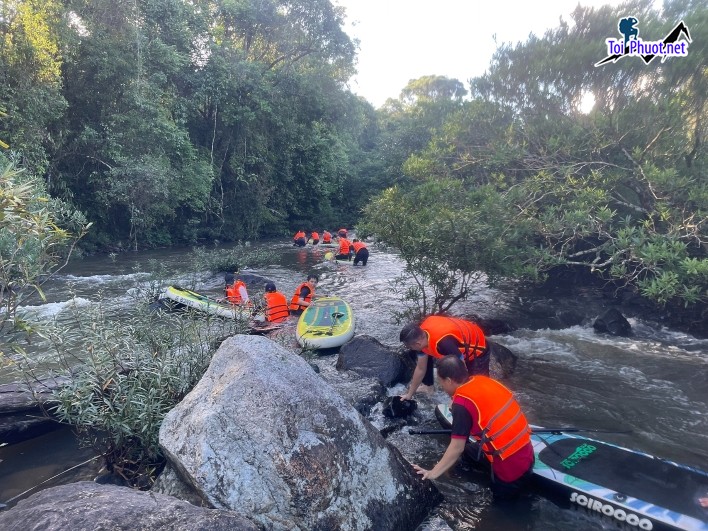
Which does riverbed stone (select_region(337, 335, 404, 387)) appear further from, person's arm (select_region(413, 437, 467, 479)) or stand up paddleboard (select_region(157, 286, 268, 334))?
person's arm (select_region(413, 437, 467, 479))

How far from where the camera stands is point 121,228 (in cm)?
2075

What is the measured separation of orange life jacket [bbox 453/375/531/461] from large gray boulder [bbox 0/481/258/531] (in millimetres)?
1942

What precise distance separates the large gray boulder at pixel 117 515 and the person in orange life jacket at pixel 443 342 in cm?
Answer: 283

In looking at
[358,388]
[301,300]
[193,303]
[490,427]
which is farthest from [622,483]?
[193,303]

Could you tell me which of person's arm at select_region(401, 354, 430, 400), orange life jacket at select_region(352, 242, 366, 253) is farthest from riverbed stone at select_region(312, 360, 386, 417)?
orange life jacket at select_region(352, 242, 366, 253)

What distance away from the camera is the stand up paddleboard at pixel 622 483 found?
12.6ft

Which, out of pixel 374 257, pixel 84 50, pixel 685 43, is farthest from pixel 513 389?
pixel 84 50

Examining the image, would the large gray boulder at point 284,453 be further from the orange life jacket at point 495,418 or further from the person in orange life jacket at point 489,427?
the orange life jacket at point 495,418

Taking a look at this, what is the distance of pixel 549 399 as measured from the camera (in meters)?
6.74

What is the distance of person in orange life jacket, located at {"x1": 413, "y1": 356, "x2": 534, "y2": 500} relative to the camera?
395 centimetres

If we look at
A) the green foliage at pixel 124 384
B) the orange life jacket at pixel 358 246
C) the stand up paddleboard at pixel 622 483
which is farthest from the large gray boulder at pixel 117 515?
the orange life jacket at pixel 358 246

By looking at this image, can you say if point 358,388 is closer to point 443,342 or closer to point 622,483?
point 443,342

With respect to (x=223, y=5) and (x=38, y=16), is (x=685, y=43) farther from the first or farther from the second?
(x=223, y=5)

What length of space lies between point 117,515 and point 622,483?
3.82 metres
